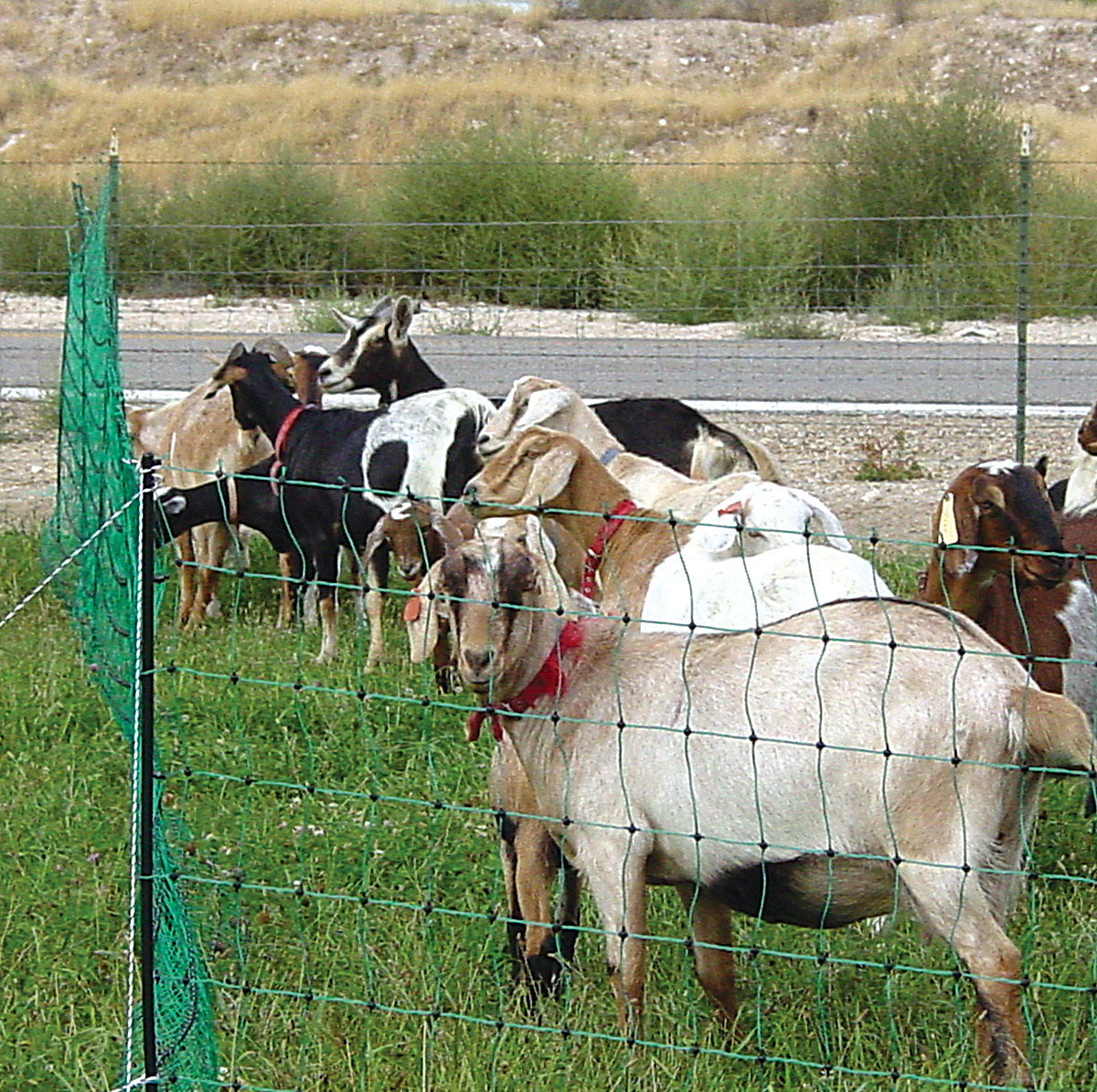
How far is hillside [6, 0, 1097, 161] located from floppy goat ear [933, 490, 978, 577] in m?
27.2

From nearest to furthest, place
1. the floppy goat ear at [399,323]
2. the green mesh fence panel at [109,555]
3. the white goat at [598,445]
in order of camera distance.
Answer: the green mesh fence panel at [109,555] → the white goat at [598,445] → the floppy goat ear at [399,323]

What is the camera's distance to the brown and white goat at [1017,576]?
5570 mm

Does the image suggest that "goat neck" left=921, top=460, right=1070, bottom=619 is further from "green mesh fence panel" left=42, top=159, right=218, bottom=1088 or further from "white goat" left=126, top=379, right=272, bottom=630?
"white goat" left=126, top=379, right=272, bottom=630

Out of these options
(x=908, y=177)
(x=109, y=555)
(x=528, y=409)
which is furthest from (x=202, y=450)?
(x=908, y=177)

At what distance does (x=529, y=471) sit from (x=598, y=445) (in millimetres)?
1209

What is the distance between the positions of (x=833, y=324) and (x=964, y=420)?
17.3 feet

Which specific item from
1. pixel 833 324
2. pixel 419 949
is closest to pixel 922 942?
pixel 419 949

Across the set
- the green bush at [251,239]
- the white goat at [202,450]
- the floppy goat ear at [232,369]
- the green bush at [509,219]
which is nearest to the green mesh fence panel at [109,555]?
the white goat at [202,450]

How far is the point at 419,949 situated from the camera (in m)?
4.88

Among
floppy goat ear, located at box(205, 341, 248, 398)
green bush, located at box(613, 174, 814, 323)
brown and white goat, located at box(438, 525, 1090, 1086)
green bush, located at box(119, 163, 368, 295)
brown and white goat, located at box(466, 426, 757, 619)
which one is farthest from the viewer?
green bush, located at box(119, 163, 368, 295)

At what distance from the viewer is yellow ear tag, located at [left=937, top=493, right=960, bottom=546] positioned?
552 cm

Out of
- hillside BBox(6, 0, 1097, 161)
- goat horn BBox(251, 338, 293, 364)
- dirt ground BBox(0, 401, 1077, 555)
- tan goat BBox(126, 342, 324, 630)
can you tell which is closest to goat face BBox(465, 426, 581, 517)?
tan goat BBox(126, 342, 324, 630)

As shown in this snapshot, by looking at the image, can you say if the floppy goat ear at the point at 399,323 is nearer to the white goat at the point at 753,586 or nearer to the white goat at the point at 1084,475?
the white goat at the point at 1084,475

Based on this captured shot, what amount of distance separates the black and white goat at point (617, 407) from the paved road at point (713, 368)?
516 centimetres
